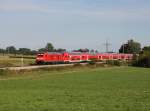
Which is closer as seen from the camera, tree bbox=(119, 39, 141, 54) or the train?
the train

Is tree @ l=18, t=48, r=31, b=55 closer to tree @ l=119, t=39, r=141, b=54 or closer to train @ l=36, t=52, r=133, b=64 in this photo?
tree @ l=119, t=39, r=141, b=54

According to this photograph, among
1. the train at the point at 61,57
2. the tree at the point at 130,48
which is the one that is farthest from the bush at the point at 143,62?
the tree at the point at 130,48

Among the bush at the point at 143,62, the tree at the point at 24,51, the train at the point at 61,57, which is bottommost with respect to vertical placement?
the bush at the point at 143,62

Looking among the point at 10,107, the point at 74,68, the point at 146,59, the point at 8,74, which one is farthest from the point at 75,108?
the point at 146,59

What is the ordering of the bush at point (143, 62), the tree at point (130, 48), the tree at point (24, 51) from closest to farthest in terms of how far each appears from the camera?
the bush at point (143, 62)
the tree at point (24, 51)
the tree at point (130, 48)

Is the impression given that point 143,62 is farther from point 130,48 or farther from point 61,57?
point 130,48

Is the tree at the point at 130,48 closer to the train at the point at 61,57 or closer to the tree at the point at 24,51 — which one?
the tree at the point at 24,51

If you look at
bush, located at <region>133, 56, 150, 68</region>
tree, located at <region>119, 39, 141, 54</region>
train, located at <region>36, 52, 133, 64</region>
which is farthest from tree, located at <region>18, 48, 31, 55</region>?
train, located at <region>36, 52, 133, 64</region>

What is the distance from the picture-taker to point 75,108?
49.5 feet

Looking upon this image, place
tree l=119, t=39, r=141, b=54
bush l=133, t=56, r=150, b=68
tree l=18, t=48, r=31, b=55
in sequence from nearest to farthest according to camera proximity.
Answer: bush l=133, t=56, r=150, b=68, tree l=18, t=48, r=31, b=55, tree l=119, t=39, r=141, b=54

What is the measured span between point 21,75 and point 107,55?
216 feet

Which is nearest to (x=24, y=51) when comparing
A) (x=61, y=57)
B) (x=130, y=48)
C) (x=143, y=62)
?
(x=130, y=48)

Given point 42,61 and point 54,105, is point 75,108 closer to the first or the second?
point 54,105

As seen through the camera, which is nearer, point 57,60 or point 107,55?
point 57,60
